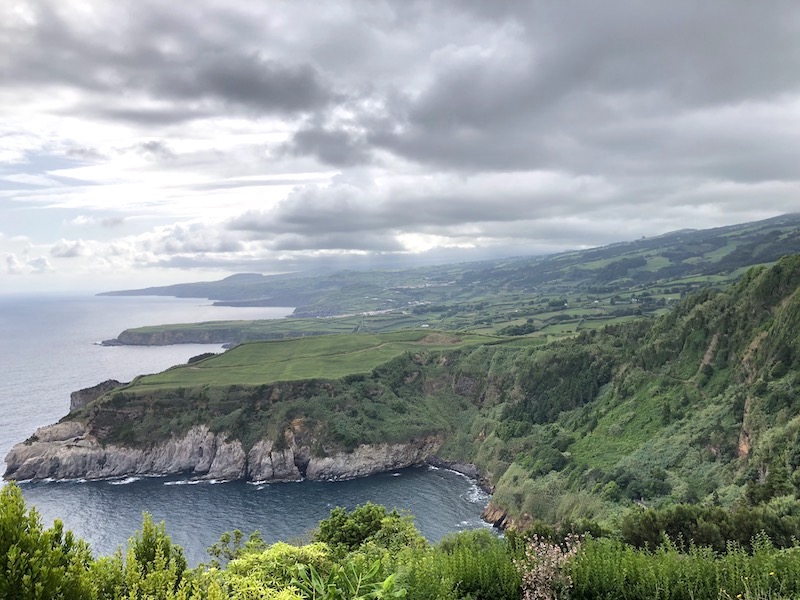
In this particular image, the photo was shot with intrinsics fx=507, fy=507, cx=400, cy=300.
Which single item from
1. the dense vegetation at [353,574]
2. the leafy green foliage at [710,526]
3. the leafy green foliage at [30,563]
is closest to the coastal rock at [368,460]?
the leafy green foliage at [710,526]

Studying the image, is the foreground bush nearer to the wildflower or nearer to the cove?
the wildflower

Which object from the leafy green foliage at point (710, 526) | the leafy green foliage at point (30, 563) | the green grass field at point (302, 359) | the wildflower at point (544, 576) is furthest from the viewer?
the green grass field at point (302, 359)

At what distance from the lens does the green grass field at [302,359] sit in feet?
424

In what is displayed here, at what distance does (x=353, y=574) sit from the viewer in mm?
14414

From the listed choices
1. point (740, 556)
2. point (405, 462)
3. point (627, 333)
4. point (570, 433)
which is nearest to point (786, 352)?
point (570, 433)

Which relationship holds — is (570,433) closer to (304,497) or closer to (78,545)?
(304,497)

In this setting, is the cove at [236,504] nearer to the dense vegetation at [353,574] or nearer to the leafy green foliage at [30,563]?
the dense vegetation at [353,574]

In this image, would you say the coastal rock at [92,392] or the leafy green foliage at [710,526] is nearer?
the leafy green foliage at [710,526]

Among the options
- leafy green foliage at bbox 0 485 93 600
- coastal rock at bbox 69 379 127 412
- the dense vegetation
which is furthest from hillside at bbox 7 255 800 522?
leafy green foliage at bbox 0 485 93 600

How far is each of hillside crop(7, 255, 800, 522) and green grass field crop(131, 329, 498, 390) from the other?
0.85m

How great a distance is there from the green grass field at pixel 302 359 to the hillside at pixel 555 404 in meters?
0.85

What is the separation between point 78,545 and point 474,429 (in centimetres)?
11259

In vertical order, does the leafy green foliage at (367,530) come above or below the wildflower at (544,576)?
below

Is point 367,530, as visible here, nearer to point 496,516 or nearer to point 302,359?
point 496,516
